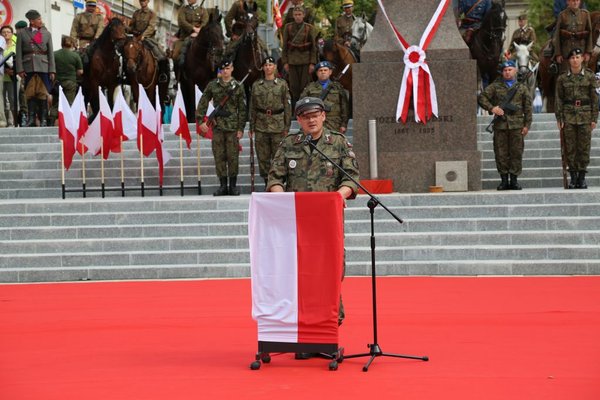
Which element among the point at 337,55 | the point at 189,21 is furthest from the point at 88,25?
the point at 337,55

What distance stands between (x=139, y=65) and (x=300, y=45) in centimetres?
315

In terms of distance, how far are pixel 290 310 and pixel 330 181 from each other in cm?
110

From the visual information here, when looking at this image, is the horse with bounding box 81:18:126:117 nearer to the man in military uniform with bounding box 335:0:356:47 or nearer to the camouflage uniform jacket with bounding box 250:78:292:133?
the man in military uniform with bounding box 335:0:356:47

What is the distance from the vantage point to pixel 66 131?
21.0 metres

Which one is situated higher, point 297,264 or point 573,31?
point 573,31

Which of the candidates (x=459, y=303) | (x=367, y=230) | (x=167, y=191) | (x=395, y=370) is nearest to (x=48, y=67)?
(x=167, y=191)

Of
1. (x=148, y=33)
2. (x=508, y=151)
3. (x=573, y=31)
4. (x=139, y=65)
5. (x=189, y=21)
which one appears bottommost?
(x=508, y=151)

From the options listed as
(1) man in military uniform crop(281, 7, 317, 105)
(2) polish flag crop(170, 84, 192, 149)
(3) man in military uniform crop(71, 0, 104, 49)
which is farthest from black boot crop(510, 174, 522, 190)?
(3) man in military uniform crop(71, 0, 104, 49)

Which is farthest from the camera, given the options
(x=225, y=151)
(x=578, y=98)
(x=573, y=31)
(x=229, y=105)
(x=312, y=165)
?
(x=573, y=31)

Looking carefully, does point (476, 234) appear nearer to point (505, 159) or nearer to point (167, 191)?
point (505, 159)

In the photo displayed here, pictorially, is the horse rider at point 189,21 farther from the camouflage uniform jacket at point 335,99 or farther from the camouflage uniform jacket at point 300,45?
the camouflage uniform jacket at point 335,99

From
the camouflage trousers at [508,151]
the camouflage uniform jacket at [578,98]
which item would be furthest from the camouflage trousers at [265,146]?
the camouflage uniform jacket at [578,98]

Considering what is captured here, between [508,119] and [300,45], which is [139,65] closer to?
[300,45]

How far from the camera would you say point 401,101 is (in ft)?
64.6
